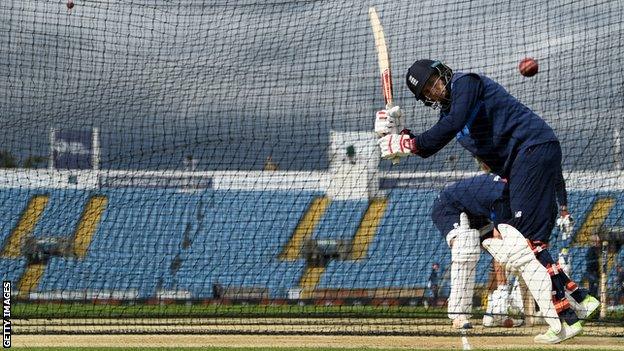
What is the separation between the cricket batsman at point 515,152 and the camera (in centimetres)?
706

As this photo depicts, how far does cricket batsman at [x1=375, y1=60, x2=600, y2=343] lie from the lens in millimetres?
7062

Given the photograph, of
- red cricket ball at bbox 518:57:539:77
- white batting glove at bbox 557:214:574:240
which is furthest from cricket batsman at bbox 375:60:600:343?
white batting glove at bbox 557:214:574:240

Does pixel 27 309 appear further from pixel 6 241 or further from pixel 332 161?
pixel 332 161

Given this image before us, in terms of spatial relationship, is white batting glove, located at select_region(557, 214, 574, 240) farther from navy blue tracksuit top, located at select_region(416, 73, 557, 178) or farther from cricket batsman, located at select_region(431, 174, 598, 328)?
navy blue tracksuit top, located at select_region(416, 73, 557, 178)

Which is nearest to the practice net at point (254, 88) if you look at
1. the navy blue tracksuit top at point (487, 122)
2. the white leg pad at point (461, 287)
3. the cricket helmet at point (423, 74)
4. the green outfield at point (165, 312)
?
the green outfield at point (165, 312)

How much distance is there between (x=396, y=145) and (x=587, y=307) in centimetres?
168

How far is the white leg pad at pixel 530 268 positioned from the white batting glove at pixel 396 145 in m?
0.84

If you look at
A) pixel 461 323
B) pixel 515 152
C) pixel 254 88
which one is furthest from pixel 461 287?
pixel 254 88

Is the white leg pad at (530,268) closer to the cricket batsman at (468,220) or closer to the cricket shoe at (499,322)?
the cricket batsman at (468,220)

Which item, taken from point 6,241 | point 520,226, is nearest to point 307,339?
point 520,226

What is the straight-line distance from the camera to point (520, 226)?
7188mm

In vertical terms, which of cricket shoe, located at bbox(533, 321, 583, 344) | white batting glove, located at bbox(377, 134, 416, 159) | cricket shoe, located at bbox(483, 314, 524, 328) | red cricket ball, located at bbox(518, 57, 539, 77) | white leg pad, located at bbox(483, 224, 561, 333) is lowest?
cricket shoe, located at bbox(483, 314, 524, 328)

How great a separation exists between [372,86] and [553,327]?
350cm

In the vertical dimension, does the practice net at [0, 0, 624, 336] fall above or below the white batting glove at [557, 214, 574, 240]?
above
